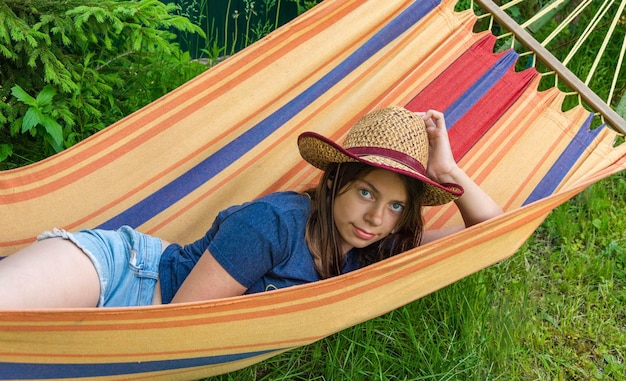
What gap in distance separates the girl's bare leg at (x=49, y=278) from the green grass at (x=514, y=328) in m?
0.54

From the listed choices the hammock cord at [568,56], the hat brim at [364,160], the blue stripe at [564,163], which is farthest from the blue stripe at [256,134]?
the blue stripe at [564,163]

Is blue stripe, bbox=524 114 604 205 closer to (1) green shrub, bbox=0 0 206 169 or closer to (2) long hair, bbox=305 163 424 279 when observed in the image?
(2) long hair, bbox=305 163 424 279

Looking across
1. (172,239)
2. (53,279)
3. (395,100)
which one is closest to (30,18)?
(172,239)

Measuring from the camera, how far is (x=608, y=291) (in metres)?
2.89

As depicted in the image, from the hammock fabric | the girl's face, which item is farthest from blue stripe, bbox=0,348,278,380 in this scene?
the girl's face

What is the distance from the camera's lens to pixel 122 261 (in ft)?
6.47

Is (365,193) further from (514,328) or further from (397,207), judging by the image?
(514,328)

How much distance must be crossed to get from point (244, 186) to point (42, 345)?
0.96 meters

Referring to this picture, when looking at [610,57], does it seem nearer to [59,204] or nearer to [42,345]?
[59,204]

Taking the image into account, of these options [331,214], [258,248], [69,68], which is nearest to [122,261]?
[258,248]

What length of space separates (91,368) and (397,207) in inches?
32.1

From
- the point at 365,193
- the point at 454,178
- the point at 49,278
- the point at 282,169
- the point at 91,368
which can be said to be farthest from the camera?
the point at 282,169

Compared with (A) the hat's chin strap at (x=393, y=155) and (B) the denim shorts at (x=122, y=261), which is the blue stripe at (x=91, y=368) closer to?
(B) the denim shorts at (x=122, y=261)

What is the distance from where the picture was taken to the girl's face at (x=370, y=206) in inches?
74.1
